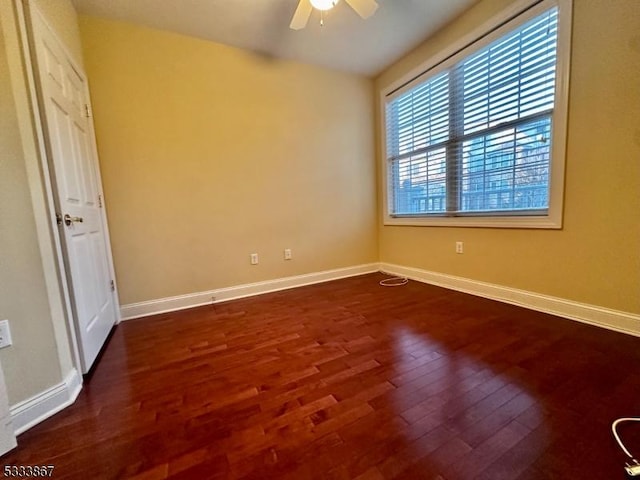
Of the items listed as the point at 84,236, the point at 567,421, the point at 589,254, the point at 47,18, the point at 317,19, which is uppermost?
the point at 317,19

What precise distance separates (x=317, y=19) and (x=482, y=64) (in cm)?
153

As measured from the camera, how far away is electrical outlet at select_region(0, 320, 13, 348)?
3.51 feet

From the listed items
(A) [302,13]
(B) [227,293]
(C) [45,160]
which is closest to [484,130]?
(A) [302,13]

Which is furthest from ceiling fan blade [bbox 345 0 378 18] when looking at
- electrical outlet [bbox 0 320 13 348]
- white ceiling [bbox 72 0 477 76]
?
electrical outlet [bbox 0 320 13 348]

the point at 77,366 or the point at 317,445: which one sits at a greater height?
the point at 77,366

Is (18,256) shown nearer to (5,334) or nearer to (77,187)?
(5,334)

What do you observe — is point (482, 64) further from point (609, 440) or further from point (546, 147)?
point (609, 440)

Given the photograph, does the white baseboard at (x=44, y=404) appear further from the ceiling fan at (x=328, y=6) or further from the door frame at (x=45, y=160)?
the ceiling fan at (x=328, y=6)

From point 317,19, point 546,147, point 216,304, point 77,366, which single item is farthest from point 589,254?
point 77,366

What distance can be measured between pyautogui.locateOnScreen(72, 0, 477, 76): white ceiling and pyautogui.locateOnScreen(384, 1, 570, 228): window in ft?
1.40

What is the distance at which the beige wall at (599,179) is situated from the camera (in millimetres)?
1584

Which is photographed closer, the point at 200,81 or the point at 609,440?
the point at 609,440

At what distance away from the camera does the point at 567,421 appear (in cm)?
103

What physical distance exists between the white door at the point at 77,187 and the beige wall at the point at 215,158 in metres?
0.25
